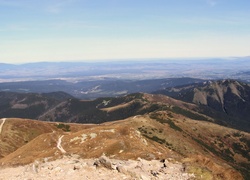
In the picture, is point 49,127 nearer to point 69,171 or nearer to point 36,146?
point 36,146

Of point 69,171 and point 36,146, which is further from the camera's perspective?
point 36,146

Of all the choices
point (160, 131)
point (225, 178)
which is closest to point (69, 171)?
point (225, 178)

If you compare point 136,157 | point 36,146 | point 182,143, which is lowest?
point 182,143

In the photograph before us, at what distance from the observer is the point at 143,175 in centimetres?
5169

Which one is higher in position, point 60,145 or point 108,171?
point 108,171

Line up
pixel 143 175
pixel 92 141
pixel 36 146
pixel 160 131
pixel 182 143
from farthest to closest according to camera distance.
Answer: pixel 160 131, pixel 182 143, pixel 36 146, pixel 92 141, pixel 143 175

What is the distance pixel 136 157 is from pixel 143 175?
1728 cm

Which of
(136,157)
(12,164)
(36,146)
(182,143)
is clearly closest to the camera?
(136,157)

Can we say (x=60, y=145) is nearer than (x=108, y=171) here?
No

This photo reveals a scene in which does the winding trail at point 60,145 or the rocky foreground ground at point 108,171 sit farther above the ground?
the rocky foreground ground at point 108,171

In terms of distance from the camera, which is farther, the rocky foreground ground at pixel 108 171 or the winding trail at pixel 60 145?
the winding trail at pixel 60 145

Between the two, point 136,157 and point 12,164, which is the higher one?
point 136,157

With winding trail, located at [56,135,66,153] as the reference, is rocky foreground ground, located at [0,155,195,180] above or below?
above

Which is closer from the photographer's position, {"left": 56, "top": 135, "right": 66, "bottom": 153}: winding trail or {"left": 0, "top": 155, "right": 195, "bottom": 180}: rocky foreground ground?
{"left": 0, "top": 155, "right": 195, "bottom": 180}: rocky foreground ground
